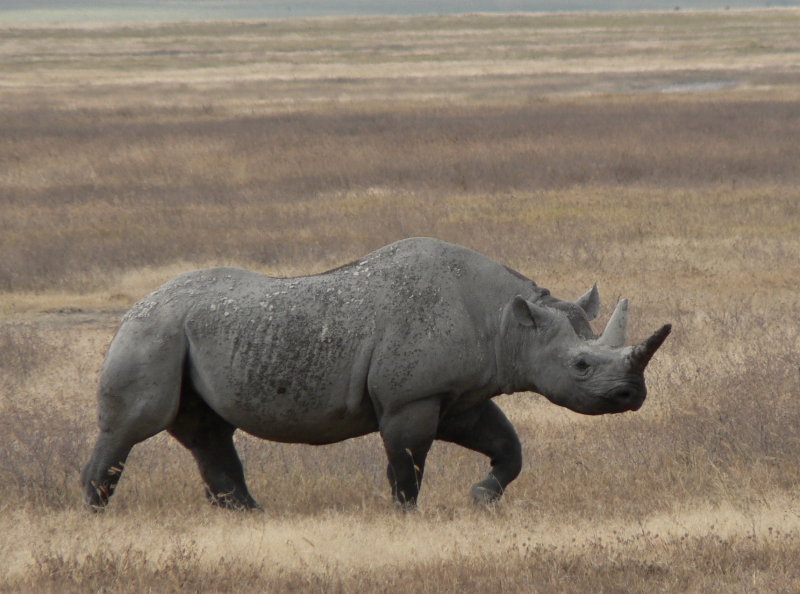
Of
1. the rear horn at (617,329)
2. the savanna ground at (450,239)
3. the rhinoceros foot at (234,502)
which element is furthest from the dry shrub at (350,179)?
the rear horn at (617,329)

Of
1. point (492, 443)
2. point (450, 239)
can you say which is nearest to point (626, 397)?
point (492, 443)

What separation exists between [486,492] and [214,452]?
5.23 feet

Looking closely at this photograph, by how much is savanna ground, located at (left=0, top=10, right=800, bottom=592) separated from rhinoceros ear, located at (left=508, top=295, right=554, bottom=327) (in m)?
1.07

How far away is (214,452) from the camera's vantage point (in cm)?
763

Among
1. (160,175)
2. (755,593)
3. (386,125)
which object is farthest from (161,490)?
(386,125)

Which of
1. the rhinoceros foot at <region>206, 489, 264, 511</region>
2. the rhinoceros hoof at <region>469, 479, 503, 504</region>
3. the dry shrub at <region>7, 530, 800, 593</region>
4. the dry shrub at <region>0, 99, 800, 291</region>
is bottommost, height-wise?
the dry shrub at <region>0, 99, 800, 291</region>

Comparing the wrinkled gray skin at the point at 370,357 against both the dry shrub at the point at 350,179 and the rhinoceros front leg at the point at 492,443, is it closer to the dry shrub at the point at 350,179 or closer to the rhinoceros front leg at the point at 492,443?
the rhinoceros front leg at the point at 492,443

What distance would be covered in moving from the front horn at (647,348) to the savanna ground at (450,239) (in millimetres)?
887

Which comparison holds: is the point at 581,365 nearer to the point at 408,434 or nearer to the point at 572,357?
the point at 572,357

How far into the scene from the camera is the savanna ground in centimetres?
632

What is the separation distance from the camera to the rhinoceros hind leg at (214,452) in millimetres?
7543

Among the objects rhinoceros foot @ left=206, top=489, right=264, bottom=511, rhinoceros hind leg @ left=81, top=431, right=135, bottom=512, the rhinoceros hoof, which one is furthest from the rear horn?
rhinoceros hind leg @ left=81, top=431, right=135, bottom=512

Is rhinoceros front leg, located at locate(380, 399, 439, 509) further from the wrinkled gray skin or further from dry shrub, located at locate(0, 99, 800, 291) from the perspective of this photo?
dry shrub, located at locate(0, 99, 800, 291)

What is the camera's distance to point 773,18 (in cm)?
11331
